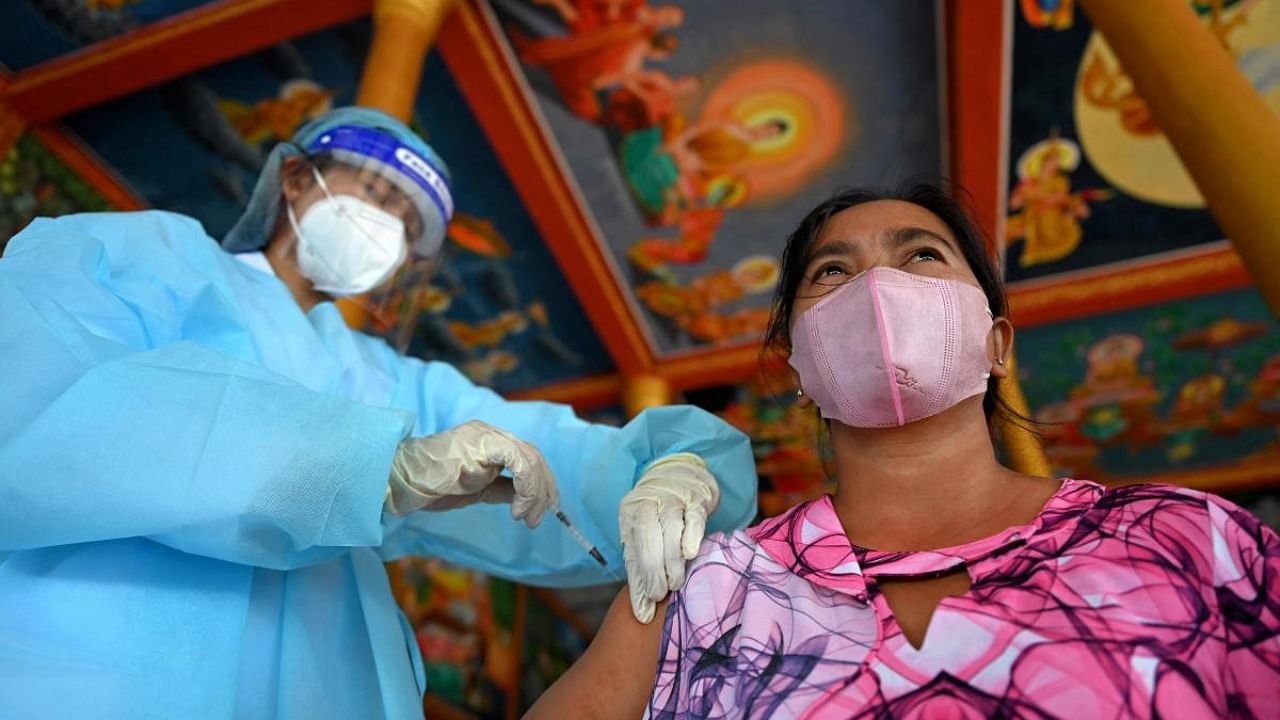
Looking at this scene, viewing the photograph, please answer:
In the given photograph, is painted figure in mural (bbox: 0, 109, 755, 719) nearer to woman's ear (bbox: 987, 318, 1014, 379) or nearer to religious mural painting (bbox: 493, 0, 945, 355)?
woman's ear (bbox: 987, 318, 1014, 379)

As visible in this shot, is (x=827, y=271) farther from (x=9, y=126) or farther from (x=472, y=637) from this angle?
(x=472, y=637)

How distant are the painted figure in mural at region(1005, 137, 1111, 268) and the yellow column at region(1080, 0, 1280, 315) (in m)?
2.26

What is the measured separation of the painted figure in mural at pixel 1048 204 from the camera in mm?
4793

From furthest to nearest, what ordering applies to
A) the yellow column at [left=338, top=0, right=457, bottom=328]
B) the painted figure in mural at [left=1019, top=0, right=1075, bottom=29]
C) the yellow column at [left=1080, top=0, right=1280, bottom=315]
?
the painted figure in mural at [left=1019, top=0, right=1075, bottom=29] → the yellow column at [left=338, top=0, right=457, bottom=328] → the yellow column at [left=1080, top=0, right=1280, bottom=315]

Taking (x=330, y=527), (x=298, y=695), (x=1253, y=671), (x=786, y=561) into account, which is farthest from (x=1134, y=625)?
(x=298, y=695)

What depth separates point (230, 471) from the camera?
1127 mm

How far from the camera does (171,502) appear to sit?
1.10 m

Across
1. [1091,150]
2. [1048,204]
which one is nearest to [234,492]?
[1091,150]

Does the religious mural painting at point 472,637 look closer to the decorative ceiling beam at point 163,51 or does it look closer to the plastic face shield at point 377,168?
the decorative ceiling beam at point 163,51

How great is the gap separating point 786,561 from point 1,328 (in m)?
1.13

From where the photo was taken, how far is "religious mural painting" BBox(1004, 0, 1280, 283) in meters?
4.16

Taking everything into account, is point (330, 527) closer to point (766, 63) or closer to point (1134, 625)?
point (1134, 625)

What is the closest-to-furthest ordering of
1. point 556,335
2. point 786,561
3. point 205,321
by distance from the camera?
point 786,561, point 205,321, point 556,335

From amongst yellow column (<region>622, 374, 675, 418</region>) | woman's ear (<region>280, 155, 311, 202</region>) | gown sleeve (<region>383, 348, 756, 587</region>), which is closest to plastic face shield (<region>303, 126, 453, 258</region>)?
woman's ear (<region>280, 155, 311, 202</region>)
